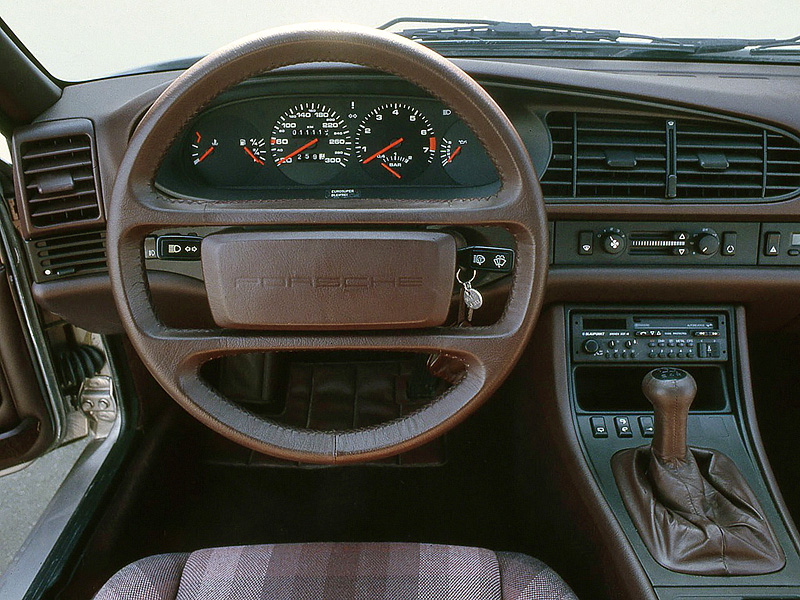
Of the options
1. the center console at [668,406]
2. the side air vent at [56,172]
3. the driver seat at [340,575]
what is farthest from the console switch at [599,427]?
the side air vent at [56,172]

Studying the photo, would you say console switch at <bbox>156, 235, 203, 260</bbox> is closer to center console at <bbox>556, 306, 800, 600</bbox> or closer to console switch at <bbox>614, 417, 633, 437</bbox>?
center console at <bbox>556, 306, 800, 600</bbox>

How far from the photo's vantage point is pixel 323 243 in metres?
0.98

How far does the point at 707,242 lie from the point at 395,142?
0.62 meters

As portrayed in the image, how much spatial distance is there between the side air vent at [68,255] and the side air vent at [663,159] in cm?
86

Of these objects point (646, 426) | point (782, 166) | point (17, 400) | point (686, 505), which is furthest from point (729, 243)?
point (17, 400)

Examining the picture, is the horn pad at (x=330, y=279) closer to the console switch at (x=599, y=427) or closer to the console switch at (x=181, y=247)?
the console switch at (x=181, y=247)

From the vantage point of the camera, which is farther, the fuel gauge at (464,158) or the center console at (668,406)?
the fuel gauge at (464,158)

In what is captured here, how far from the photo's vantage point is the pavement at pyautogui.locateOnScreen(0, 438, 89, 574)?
1.68 meters

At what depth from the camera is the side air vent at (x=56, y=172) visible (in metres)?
1.28

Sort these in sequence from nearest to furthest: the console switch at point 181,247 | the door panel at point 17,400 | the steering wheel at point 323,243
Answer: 1. the steering wheel at point 323,243
2. the console switch at point 181,247
3. the door panel at point 17,400

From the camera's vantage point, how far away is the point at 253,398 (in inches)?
81.9

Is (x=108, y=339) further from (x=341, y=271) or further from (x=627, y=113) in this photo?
(x=627, y=113)

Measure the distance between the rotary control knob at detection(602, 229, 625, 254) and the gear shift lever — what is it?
0.25 m

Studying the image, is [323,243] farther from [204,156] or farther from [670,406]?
[670,406]
